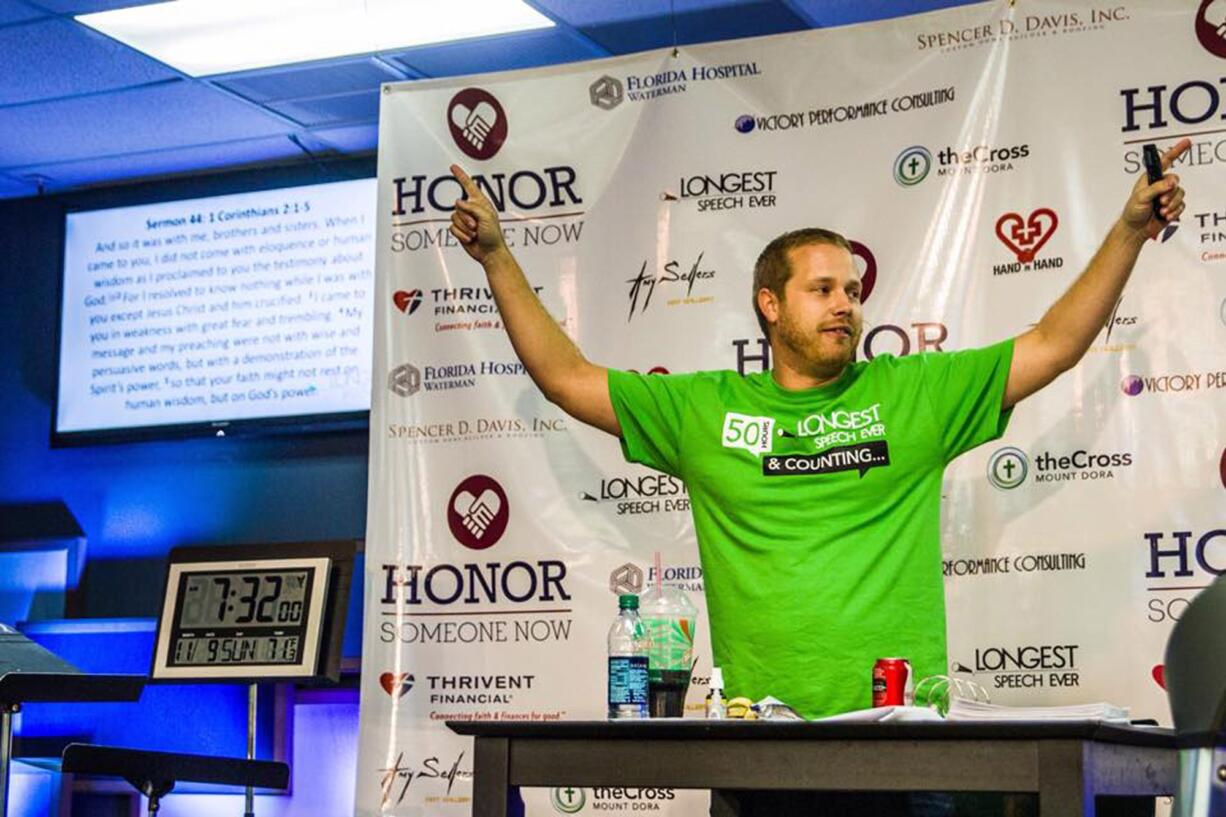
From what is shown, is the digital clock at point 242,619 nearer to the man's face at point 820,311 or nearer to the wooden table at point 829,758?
the man's face at point 820,311

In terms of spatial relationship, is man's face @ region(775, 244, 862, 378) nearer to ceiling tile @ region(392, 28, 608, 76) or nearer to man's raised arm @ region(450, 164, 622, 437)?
man's raised arm @ region(450, 164, 622, 437)

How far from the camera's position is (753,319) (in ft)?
13.5

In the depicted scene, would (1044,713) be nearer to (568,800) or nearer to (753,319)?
(753,319)

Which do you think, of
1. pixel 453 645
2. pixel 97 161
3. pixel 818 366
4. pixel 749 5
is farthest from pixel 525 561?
pixel 97 161

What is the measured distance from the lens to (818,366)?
2988 mm

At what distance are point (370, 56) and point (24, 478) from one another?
244 centimetres

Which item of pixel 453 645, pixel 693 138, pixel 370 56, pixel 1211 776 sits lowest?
pixel 1211 776

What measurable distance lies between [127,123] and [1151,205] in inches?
161

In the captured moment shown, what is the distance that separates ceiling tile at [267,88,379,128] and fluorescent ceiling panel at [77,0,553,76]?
13.7 inches

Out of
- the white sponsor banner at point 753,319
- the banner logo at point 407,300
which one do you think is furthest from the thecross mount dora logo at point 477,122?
the banner logo at point 407,300

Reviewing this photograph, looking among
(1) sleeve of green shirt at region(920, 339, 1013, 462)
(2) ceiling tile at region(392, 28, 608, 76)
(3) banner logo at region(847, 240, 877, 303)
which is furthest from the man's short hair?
(2) ceiling tile at region(392, 28, 608, 76)

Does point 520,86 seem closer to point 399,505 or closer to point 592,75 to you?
point 592,75
